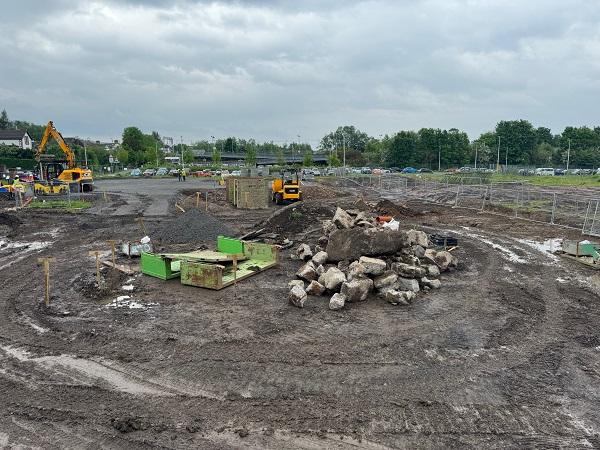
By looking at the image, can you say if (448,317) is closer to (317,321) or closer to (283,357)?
(317,321)

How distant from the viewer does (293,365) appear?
24.2 feet

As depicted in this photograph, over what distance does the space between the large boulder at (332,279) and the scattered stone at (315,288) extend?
0.48 ft

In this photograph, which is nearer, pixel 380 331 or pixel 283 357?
pixel 283 357

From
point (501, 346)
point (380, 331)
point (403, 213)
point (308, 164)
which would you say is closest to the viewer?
point (501, 346)

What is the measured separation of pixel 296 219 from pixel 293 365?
14275mm

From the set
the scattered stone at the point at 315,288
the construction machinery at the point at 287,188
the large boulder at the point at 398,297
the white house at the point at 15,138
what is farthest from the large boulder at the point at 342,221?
the white house at the point at 15,138

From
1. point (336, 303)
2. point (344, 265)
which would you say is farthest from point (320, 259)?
point (336, 303)

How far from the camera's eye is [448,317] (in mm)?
9719

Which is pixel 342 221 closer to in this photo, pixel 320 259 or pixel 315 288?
pixel 320 259

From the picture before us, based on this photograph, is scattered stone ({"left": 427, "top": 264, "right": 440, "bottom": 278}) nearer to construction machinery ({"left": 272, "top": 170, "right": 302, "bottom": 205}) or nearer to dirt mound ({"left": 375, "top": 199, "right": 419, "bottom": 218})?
dirt mound ({"left": 375, "top": 199, "right": 419, "bottom": 218})

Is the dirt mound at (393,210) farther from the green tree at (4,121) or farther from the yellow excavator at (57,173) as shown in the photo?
the green tree at (4,121)

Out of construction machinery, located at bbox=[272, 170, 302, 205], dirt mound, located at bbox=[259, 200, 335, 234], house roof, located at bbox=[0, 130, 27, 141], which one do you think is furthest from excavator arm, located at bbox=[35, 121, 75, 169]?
house roof, located at bbox=[0, 130, 27, 141]

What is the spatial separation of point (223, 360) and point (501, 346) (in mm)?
5053

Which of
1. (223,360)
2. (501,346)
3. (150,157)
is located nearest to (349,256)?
(501,346)
